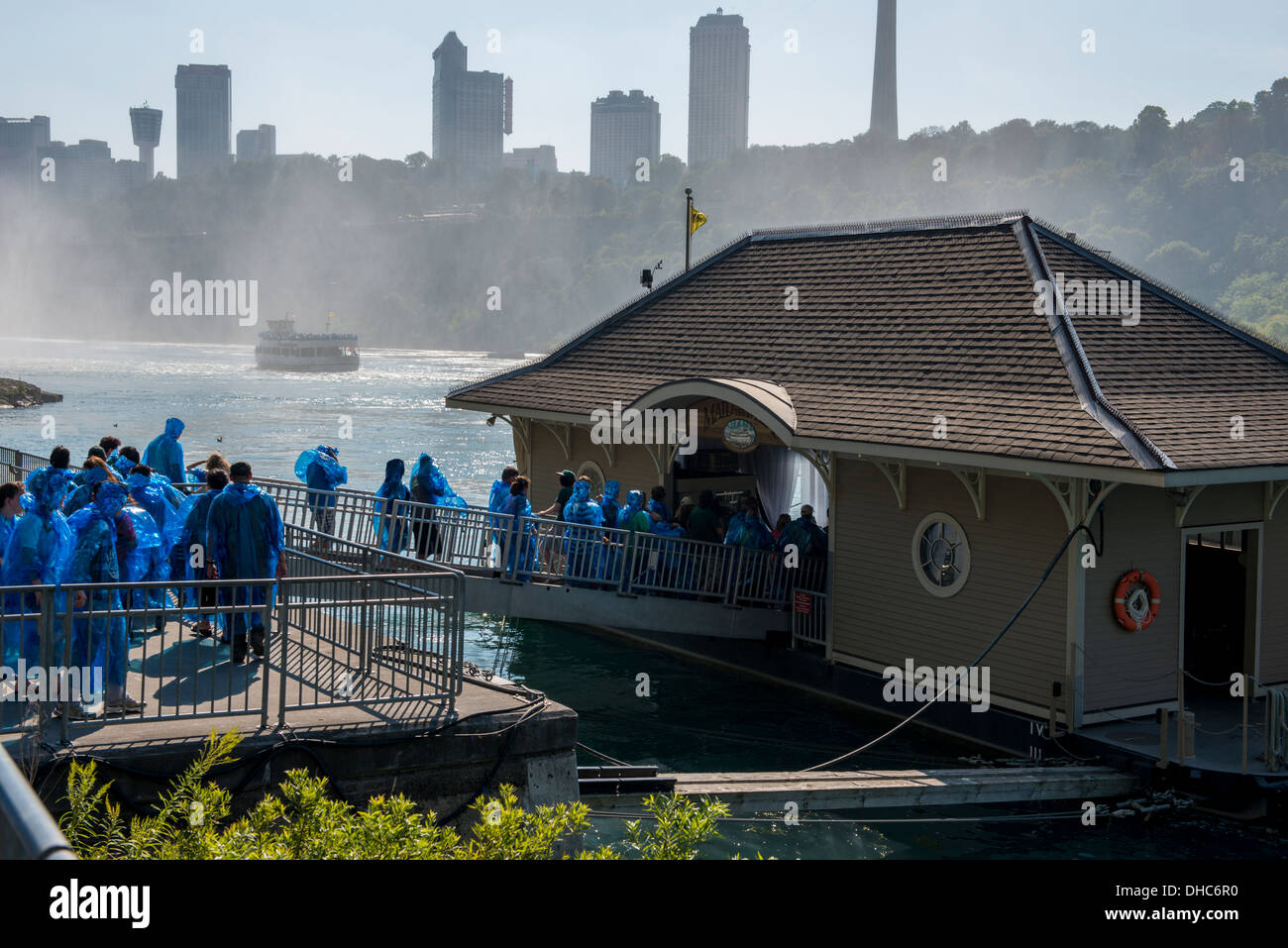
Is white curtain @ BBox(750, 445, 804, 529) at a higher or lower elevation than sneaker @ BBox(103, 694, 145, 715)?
higher

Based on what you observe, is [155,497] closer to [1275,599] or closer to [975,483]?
[975,483]

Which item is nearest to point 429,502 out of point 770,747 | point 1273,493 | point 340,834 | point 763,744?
point 763,744

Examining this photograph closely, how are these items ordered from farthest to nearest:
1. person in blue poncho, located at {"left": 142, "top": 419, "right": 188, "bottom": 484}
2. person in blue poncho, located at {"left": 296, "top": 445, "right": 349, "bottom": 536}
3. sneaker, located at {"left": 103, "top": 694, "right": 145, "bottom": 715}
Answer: person in blue poncho, located at {"left": 296, "top": 445, "right": 349, "bottom": 536}
person in blue poncho, located at {"left": 142, "top": 419, "right": 188, "bottom": 484}
sneaker, located at {"left": 103, "top": 694, "right": 145, "bottom": 715}

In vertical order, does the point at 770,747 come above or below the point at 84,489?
below

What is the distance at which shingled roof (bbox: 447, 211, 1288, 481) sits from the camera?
15.3 metres

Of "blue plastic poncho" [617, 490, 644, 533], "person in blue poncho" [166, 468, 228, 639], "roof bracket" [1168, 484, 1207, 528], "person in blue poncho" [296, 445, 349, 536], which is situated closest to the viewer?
"person in blue poncho" [166, 468, 228, 639]

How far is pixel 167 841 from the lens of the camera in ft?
20.2

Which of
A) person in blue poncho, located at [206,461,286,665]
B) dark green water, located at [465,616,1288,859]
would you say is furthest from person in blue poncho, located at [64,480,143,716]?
dark green water, located at [465,616,1288,859]

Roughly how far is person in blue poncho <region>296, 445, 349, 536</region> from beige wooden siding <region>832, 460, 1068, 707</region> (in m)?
7.39

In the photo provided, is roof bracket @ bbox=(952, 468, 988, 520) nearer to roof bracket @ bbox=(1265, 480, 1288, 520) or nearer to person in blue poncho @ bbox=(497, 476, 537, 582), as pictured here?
roof bracket @ bbox=(1265, 480, 1288, 520)

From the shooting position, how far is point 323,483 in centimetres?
1970

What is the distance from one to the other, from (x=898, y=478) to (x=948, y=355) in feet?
7.22

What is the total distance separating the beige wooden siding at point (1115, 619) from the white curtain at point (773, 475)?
9815mm

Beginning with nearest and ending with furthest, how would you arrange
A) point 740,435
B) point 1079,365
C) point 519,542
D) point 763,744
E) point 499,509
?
point 1079,365, point 763,744, point 519,542, point 499,509, point 740,435
